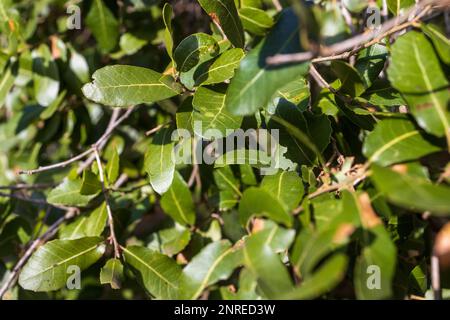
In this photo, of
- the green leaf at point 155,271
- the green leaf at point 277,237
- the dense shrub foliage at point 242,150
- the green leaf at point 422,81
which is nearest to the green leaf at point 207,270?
the dense shrub foliage at point 242,150

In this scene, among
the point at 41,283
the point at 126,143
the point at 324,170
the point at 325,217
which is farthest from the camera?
the point at 126,143

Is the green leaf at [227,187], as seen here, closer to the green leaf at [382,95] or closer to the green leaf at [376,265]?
the green leaf at [382,95]

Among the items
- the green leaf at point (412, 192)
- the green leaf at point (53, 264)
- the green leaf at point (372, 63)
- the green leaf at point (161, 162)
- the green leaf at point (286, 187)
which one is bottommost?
the green leaf at point (53, 264)

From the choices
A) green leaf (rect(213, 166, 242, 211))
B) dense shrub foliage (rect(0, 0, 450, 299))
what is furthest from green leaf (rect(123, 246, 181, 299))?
green leaf (rect(213, 166, 242, 211))

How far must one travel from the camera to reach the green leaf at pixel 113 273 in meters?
1.20

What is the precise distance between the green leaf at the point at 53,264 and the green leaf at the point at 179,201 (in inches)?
9.9

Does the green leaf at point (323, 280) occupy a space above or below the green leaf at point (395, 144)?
below

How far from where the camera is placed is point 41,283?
1.19 meters

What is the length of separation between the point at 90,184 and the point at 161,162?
22 cm

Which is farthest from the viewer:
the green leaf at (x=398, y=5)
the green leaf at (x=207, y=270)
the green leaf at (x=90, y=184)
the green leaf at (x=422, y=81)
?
the green leaf at (x=90, y=184)

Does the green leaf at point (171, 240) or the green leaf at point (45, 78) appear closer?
the green leaf at point (171, 240)

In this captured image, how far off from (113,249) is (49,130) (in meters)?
0.72
